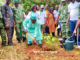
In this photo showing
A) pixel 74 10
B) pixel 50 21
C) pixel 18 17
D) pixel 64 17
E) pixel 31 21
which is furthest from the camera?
pixel 50 21

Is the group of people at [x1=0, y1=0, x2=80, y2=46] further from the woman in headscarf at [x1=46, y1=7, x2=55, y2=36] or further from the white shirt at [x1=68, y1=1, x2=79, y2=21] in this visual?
the woman in headscarf at [x1=46, y1=7, x2=55, y2=36]

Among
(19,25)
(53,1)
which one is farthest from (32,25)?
(53,1)

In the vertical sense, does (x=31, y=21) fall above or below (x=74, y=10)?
below

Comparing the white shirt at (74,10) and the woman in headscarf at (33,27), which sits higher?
the white shirt at (74,10)

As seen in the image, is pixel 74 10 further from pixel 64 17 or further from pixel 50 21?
pixel 50 21

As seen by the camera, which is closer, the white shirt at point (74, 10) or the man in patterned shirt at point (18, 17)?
the white shirt at point (74, 10)

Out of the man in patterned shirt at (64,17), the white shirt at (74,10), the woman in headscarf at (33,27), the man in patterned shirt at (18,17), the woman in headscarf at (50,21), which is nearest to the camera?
the white shirt at (74,10)

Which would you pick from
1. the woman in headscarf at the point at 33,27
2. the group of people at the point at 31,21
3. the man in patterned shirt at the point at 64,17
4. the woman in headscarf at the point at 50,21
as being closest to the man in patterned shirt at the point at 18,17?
the group of people at the point at 31,21

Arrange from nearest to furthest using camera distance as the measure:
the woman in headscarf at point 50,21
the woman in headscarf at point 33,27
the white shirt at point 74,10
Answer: the white shirt at point 74,10 → the woman in headscarf at point 33,27 → the woman in headscarf at point 50,21

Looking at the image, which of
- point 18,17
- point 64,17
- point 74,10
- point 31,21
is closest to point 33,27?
point 31,21

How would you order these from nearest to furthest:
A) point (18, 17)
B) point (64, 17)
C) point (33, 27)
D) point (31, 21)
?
1. point (31, 21)
2. point (33, 27)
3. point (64, 17)
4. point (18, 17)

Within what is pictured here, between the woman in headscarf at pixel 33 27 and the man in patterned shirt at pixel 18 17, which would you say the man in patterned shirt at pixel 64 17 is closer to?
the woman in headscarf at pixel 33 27

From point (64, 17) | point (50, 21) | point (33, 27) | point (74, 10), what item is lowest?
point (33, 27)

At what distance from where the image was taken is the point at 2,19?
4184mm
